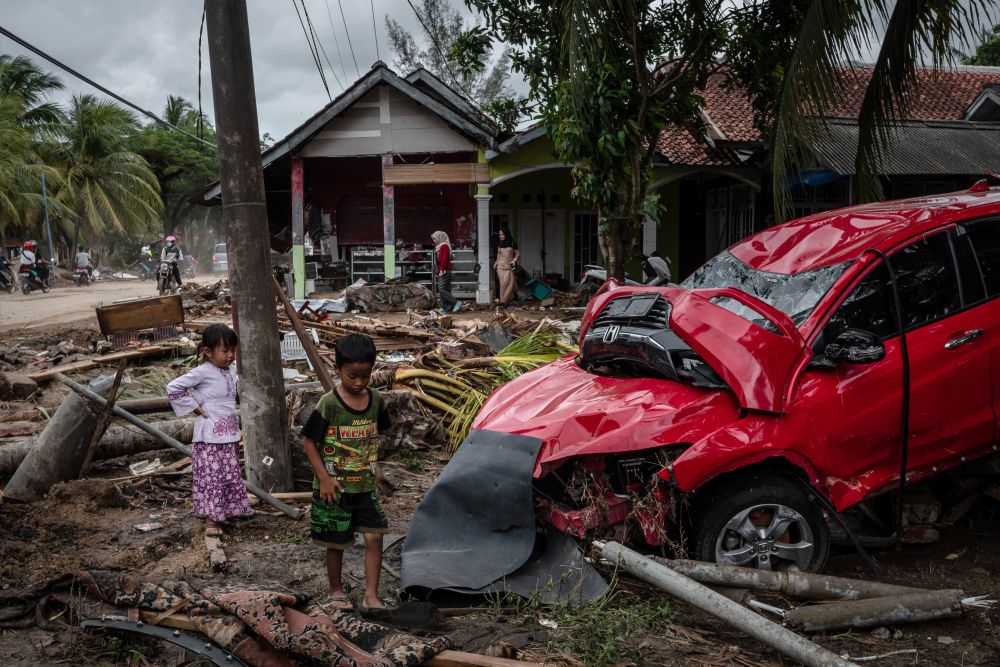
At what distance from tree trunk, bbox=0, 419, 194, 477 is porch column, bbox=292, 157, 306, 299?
40.6 ft

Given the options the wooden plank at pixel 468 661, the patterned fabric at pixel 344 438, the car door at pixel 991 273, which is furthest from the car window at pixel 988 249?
the patterned fabric at pixel 344 438

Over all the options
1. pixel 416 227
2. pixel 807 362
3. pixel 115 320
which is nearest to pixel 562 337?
pixel 807 362

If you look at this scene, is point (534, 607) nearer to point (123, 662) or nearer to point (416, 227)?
point (123, 662)

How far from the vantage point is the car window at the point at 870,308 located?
4.35 meters

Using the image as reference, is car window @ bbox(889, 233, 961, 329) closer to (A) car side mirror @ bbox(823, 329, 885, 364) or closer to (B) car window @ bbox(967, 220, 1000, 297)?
(B) car window @ bbox(967, 220, 1000, 297)

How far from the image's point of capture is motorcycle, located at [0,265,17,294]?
2845 cm

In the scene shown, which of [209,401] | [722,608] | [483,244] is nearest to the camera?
[722,608]

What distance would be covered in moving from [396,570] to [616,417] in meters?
1.56

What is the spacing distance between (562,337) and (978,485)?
Answer: 5.19 meters

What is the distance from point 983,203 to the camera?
479 cm

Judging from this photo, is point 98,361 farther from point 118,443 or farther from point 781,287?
point 781,287

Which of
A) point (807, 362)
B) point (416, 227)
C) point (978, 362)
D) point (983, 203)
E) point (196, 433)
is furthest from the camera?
point (416, 227)

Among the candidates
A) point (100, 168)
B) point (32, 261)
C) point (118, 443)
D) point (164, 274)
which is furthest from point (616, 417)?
point (100, 168)

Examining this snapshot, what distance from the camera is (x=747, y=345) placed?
4.08 m
